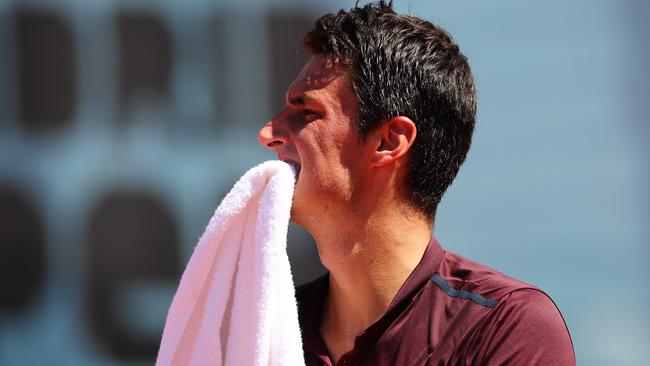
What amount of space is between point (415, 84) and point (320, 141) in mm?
211

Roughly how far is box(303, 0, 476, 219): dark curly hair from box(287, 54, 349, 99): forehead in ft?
0.05

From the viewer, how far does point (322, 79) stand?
81.3 inches

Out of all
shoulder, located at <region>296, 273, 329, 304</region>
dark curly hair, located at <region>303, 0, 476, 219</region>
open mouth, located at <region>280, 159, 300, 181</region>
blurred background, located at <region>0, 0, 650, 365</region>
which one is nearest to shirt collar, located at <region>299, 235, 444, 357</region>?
shoulder, located at <region>296, 273, 329, 304</region>

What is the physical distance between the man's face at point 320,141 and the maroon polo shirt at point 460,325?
206mm

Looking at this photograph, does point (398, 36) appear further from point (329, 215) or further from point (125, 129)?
point (125, 129)

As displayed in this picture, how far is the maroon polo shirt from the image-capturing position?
1.84 metres

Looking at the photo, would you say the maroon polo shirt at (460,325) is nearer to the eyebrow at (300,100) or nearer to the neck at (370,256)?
the neck at (370,256)

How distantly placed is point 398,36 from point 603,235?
6.31ft


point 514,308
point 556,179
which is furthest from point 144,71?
point 514,308

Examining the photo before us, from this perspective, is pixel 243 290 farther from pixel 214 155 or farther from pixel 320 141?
pixel 214 155

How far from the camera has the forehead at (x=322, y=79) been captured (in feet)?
6.73

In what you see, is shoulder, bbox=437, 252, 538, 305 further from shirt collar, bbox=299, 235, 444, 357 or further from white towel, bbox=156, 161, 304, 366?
white towel, bbox=156, 161, 304, 366

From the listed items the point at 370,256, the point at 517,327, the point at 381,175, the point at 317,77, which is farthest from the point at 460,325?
the point at 317,77

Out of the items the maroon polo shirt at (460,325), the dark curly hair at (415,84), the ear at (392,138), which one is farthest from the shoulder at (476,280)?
the ear at (392,138)
